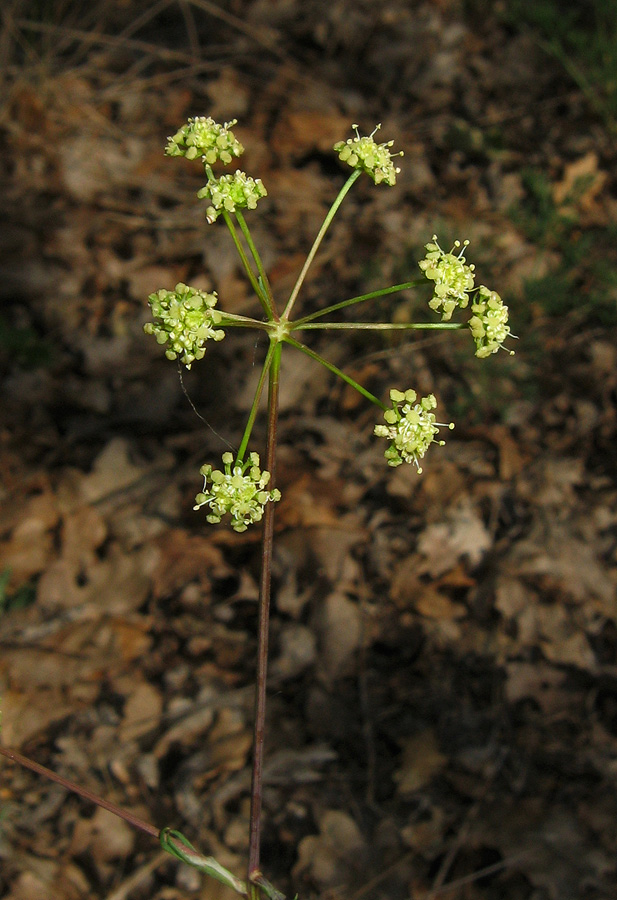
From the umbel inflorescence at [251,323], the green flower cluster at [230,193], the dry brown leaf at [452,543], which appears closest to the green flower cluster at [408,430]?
the umbel inflorescence at [251,323]

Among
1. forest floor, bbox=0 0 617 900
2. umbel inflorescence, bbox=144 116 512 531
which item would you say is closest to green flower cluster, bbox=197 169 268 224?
umbel inflorescence, bbox=144 116 512 531

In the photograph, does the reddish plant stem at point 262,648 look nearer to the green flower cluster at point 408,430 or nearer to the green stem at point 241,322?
the green stem at point 241,322

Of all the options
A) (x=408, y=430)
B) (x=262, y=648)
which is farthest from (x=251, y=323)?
(x=262, y=648)

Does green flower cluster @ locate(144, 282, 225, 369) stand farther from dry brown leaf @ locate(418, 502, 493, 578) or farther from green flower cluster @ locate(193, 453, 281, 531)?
dry brown leaf @ locate(418, 502, 493, 578)

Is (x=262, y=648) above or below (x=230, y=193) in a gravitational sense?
below

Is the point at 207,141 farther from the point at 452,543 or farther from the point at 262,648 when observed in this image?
the point at 452,543

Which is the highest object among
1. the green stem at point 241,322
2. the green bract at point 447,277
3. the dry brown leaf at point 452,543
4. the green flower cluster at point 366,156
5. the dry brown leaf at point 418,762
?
the green flower cluster at point 366,156
